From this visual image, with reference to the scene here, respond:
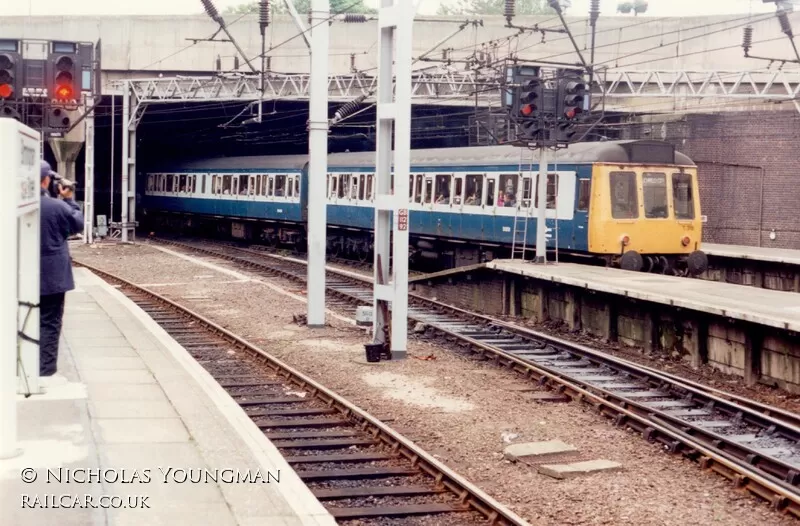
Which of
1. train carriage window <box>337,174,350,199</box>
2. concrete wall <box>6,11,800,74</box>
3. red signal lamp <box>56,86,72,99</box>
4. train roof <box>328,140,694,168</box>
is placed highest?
concrete wall <box>6,11,800,74</box>

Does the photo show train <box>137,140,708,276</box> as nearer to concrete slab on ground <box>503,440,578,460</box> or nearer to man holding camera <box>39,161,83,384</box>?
concrete slab on ground <box>503,440,578,460</box>

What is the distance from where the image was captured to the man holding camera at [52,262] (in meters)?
8.77

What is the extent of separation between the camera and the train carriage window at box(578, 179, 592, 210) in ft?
66.6

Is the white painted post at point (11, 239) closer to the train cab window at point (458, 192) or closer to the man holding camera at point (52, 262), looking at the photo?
the man holding camera at point (52, 262)

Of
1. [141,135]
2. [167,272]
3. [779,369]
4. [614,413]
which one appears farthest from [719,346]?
[141,135]

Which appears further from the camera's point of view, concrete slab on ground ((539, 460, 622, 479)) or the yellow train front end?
the yellow train front end

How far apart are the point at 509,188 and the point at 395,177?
A: 9.21m

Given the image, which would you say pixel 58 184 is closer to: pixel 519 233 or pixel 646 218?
pixel 646 218

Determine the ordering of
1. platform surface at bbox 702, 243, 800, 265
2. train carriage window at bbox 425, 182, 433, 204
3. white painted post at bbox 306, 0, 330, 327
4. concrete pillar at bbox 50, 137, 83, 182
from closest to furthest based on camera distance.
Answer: white painted post at bbox 306, 0, 330, 327
platform surface at bbox 702, 243, 800, 265
train carriage window at bbox 425, 182, 433, 204
concrete pillar at bbox 50, 137, 83, 182

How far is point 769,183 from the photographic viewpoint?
1204 inches

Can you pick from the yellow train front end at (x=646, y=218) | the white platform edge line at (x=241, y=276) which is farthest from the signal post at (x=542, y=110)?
the white platform edge line at (x=241, y=276)

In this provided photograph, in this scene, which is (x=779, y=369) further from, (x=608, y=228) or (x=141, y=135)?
(x=141, y=135)

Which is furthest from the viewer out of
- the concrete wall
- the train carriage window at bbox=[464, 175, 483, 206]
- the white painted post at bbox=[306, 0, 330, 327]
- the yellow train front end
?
the concrete wall

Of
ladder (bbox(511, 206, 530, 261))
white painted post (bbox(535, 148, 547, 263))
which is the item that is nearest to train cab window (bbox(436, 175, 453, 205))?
ladder (bbox(511, 206, 530, 261))
